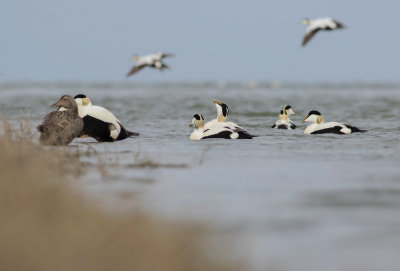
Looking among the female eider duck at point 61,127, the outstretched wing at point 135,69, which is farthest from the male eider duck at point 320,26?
the female eider duck at point 61,127

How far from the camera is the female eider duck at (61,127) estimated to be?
13.3m

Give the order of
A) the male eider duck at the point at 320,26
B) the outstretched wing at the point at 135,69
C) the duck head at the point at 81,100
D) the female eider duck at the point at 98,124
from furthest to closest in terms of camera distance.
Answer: the outstretched wing at the point at 135,69 < the male eider duck at the point at 320,26 < the duck head at the point at 81,100 < the female eider duck at the point at 98,124

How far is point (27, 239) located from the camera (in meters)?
4.54

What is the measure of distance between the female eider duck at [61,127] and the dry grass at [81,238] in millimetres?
7194

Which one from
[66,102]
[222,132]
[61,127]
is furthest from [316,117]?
[61,127]

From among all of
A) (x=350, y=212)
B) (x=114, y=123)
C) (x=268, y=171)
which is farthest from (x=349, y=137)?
(x=350, y=212)

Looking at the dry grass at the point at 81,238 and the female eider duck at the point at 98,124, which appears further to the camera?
the female eider duck at the point at 98,124

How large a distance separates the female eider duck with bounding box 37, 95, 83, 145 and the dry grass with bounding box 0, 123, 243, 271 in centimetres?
719

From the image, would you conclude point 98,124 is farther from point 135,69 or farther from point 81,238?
point 81,238

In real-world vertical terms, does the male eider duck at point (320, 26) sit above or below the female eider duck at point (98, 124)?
above

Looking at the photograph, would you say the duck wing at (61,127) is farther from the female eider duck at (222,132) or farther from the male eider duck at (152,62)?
the male eider duck at (152,62)

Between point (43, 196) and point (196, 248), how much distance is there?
145 cm

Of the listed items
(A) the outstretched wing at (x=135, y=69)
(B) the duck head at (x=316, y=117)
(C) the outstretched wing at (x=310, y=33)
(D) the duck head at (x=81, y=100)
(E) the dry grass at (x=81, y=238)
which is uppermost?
(C) the outstretched wing at (x=310, y=33)

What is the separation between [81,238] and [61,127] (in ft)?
29.3
